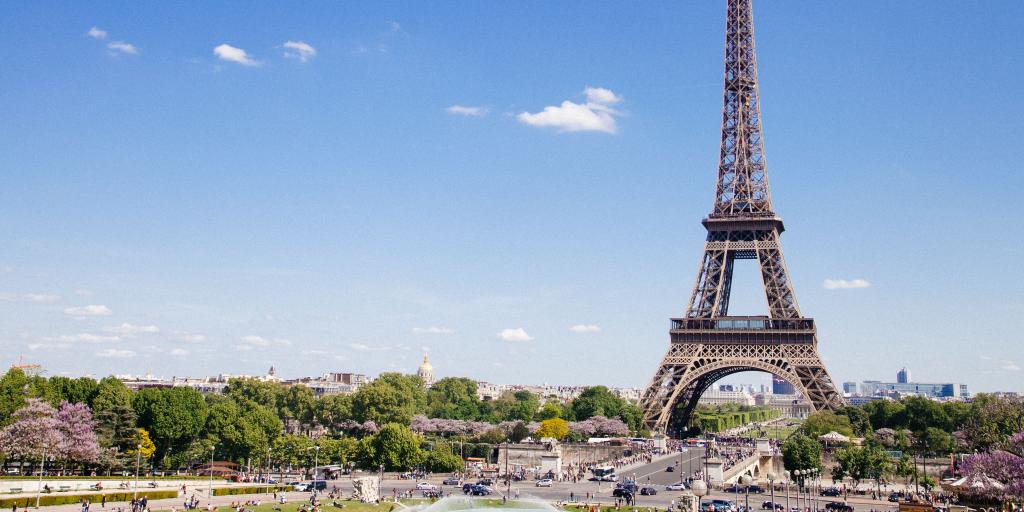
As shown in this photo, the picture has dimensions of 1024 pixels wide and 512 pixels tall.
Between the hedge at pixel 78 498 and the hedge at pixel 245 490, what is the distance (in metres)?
2.88

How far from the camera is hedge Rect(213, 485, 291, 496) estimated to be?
59.5m

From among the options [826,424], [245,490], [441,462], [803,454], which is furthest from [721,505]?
[826,424]

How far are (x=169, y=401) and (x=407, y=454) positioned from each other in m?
21.9

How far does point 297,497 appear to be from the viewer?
60.4 meters

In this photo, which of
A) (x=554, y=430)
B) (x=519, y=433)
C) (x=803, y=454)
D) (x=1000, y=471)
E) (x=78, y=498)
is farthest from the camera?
(x=554, y=430)

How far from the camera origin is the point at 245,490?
203 feet

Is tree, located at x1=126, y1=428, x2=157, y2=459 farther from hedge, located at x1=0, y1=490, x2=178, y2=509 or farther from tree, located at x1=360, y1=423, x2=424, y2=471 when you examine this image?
tree, located at x1=360, y1=423, x2=424, y2=471

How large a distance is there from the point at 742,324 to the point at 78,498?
7221 centimetres

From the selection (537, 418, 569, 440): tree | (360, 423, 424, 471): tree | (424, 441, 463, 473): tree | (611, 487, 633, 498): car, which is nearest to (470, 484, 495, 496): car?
(611, 487, 633, 498): car

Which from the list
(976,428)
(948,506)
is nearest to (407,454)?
(948,506)

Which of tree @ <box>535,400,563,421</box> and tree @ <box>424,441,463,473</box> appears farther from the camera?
tree @ <box>535,400,563,421</box>

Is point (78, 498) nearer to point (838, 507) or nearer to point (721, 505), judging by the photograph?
point (721, 505)

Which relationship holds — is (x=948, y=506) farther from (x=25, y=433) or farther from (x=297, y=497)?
(x=25, y=433)

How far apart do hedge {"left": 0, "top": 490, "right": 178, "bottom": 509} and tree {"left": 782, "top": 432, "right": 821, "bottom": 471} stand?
168ft
